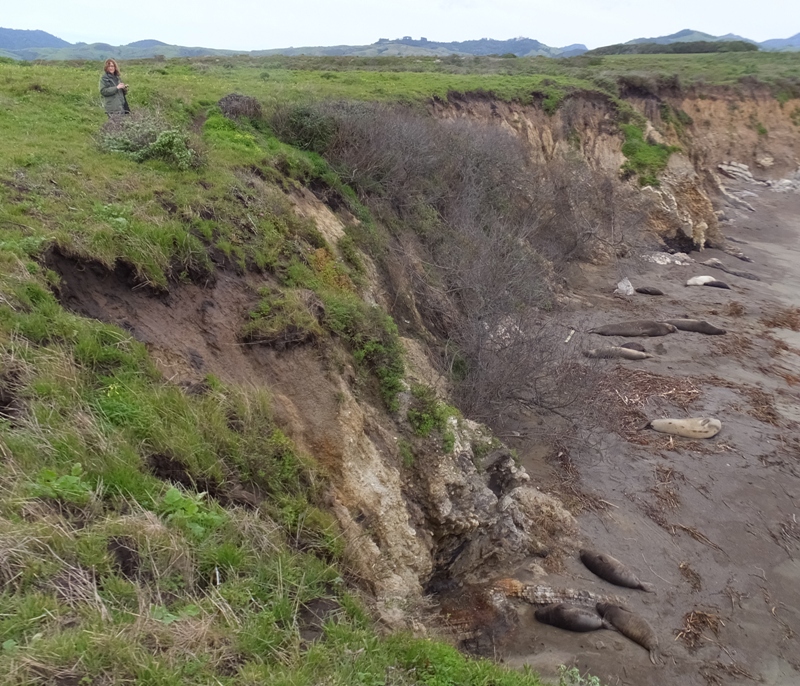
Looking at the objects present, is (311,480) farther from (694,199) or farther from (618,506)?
(694,199)

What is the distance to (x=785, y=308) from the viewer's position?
66.8 ft

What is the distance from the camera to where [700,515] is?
1029 centimetres

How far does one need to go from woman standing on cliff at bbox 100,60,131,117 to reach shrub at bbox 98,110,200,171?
1.13 m

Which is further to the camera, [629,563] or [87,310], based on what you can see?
[629,563]

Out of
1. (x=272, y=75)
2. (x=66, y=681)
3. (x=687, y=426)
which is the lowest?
(x=687, y=426)

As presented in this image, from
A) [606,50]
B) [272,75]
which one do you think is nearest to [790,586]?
[272,75]

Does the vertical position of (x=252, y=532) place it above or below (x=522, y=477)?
above

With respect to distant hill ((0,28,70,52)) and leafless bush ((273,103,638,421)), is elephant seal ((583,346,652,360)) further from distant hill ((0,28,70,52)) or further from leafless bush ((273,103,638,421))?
distant hill ((0,28,70,52))

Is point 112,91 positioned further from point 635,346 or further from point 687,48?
point 687,48

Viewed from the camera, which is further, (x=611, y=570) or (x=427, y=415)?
(x=611, y=570)

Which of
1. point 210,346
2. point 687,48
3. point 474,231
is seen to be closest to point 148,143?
point 210,346

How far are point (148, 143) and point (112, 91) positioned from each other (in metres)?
2.26

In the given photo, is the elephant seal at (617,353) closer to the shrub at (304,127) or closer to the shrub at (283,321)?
the shrub at (304,127)

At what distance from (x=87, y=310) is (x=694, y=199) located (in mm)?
27667
